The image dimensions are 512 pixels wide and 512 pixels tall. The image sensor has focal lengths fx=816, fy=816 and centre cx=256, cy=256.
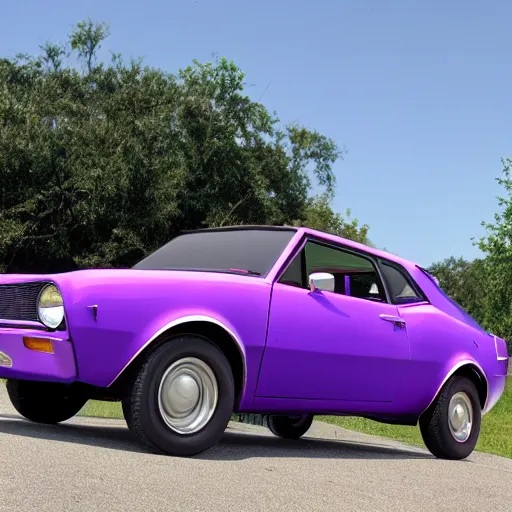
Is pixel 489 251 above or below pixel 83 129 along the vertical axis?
below

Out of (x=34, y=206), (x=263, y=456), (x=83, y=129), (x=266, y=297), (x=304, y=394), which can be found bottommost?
(x=263, y=456)

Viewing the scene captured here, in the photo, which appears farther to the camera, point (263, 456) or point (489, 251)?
point (489, 251)

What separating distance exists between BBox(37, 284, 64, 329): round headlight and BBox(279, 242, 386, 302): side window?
1.83 meters

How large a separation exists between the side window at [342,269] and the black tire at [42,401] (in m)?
2.12

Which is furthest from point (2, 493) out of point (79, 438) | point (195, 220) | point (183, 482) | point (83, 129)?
point (195, 220)

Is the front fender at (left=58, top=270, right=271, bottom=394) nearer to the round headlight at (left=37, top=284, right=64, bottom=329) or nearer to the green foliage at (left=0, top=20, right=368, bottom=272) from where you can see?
the round headlight at (left=37, top=284, right=64, bottom=329)

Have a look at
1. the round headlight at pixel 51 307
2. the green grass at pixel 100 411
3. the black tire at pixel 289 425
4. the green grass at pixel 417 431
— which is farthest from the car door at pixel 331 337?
the green grass at pixel 100 411

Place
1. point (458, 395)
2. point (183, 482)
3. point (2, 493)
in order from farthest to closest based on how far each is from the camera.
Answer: point (458, 395) → point (183, 482) → point (2, 493)

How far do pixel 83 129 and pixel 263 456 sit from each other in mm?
31779

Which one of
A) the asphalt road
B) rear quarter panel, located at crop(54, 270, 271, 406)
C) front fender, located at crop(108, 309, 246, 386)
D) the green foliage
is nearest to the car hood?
rear quarter panel, located at crop(54, 270, 271, 406)

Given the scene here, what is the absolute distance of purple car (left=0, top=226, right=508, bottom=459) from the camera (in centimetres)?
508

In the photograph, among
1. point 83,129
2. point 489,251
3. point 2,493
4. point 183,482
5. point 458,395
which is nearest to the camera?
point 2,493

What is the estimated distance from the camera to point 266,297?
568 cm

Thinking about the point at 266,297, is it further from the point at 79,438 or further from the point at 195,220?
the point at 195,220
